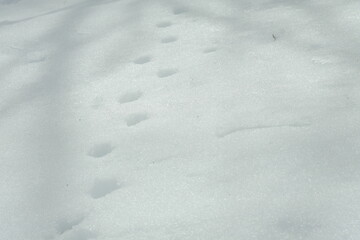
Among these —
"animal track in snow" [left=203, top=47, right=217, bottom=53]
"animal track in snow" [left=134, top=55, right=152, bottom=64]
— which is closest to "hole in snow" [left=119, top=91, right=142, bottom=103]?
"animal track in snow" [left=134, top=55, right=152, bottom=64]

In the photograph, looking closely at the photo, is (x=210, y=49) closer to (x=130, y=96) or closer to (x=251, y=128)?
(x=130, y=96)

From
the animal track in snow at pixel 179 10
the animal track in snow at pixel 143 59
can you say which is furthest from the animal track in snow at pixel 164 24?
the animal track in snow at pixel 143 59

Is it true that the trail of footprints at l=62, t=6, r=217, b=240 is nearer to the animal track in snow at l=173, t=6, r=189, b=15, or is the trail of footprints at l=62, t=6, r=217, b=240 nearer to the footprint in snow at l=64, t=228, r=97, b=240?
the footprint in snow at l=64, t=228, r=97, b=240

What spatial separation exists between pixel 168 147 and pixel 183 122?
0.19 meters

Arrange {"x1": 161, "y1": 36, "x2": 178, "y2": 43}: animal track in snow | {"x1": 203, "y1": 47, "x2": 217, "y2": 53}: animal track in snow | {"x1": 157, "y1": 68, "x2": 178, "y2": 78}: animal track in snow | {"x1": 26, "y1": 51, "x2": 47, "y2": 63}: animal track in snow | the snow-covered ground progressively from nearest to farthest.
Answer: the snow-covered ground → {"x1": 157, "y1": 68, "x2": 178, "y2": 78}: animal track in snow → {"x1": 203, "y1": 47, "x2": 217, "y2": 53}: animal track in snow → {"x1": 161, "y1": 36, "x2": 178, "y2": 43}: animal track in snow → {"x1": 26, "y1": 51, "x2": 47, "y2": 63}: animal track in snow

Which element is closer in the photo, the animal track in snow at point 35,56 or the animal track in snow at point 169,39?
the animal track in snow at point 169,39

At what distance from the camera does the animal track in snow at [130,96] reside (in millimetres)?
2346

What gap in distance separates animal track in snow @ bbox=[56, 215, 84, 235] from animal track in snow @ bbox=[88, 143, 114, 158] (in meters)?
0.38

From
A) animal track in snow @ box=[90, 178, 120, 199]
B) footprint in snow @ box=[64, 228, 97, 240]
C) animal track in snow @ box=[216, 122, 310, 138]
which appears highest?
animal track in snow @ box=[216, 122, 310, 138]

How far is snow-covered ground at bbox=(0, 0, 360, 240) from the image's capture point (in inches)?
61.4

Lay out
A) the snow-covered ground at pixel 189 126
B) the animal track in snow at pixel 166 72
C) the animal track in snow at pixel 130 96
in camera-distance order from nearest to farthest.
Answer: the snow-covered ground at pixel 189 126
the animal track in snow at pixel 130 96
the animal track in snow at pixel 166 72

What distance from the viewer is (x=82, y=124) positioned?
87.5 inches

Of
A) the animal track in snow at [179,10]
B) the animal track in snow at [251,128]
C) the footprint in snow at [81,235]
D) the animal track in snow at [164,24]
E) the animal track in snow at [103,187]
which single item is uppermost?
the animal track in snow at [179,10]

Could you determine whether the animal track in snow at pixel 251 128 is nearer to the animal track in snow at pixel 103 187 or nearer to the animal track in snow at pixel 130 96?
the animal track in snow at pixel 103 187
